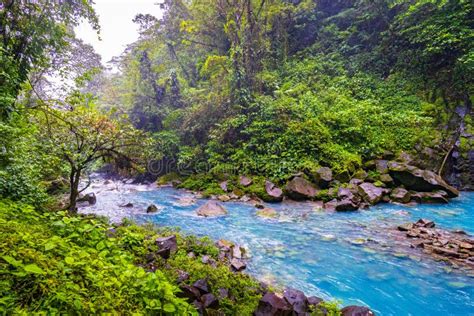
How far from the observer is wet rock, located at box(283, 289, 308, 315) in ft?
11.4

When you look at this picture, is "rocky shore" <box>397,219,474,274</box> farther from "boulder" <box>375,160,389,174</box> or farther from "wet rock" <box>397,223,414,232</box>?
"boulder" <box>375,160,389,174</box>

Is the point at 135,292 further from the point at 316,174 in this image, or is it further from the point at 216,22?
the point at 216,22

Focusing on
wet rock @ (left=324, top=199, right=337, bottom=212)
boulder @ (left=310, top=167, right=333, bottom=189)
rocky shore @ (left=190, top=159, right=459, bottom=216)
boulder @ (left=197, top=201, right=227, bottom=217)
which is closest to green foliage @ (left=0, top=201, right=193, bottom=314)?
boulder @ (left=197, top=201, right=227, bottom=217)

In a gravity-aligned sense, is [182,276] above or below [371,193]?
below

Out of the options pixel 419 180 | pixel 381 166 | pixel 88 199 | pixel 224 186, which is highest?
pixel 381 166

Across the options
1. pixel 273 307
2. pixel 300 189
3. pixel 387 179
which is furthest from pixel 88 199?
pixel 387 179

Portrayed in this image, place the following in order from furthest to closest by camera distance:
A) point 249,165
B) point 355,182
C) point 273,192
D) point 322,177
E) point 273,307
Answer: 1. point 249,165
2. point 322,177
3. point 273,192
4. point 355,182
5. point 273,307

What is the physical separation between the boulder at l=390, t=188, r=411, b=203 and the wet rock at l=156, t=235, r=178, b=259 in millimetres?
9216

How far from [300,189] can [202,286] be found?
8290 millimetres

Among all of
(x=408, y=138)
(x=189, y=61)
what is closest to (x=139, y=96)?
(x=189, y=61)

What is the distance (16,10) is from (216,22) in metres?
17.3

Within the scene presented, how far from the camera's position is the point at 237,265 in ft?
17.3

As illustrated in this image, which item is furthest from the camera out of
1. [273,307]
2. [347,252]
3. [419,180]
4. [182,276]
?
[419,180]

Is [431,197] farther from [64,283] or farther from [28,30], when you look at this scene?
[28,30]
